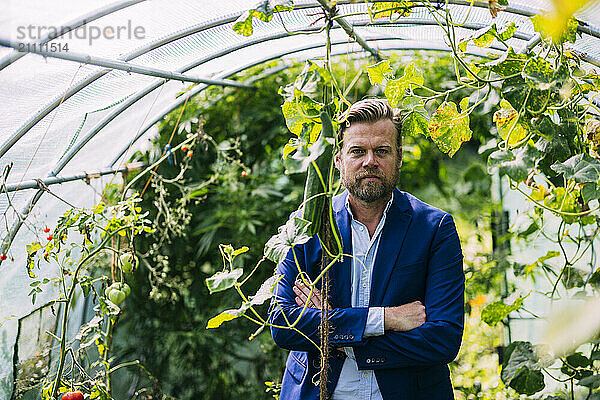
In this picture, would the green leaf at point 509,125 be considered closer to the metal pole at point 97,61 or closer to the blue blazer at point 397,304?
the blue blazer at point 397,304

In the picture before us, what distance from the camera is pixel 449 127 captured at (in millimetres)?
1817

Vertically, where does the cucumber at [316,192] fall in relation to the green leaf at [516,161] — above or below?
below

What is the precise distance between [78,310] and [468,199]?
2399mm

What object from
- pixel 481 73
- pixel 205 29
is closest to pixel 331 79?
pixel 481 73

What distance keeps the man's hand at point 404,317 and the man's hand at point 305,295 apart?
0.22m

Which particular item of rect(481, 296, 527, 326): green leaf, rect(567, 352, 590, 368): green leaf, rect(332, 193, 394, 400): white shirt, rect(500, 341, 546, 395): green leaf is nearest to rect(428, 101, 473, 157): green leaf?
rect(332, 193, 394, 400): white shirt

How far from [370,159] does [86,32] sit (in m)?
1.13

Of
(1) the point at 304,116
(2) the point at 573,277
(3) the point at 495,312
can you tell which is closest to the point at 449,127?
(1) the point at 304,116

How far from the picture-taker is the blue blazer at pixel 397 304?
187 centimetres

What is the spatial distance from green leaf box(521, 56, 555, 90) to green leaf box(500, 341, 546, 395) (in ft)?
3.59

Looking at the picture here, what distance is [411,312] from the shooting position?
6.32ft

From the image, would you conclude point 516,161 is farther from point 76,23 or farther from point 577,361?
point 76,23

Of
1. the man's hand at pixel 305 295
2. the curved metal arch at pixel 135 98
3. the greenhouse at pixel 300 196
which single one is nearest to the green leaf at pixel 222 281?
the greenhouse at pixel 300 196

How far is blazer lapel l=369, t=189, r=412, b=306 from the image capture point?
1988mm
